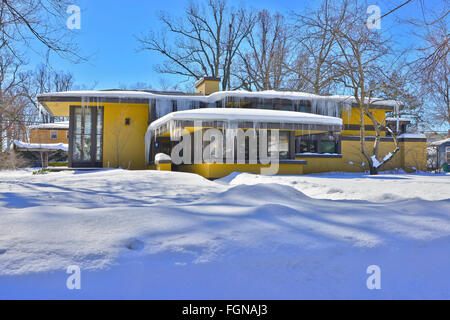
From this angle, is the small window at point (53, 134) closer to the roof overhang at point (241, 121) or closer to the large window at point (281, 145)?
the roof overhang at point (241, 121)

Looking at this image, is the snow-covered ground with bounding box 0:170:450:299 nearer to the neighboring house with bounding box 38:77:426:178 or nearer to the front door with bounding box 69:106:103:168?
the neighboring house with bounding box 38:77:426:178

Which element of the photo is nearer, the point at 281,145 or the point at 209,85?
the point at 281,145

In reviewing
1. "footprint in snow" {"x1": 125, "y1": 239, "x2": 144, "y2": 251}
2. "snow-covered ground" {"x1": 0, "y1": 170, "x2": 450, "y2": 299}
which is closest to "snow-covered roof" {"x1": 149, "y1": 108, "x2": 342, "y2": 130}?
"snow-covered ground" {"x1": 0, "y1": 170, "x2": 450, "y2": 299}

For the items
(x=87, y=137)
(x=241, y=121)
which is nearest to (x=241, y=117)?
(x=241, y=121)

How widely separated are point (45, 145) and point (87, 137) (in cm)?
1392

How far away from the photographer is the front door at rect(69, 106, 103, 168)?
52.6 ft

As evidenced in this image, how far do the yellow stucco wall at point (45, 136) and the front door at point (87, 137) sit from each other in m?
A: 16.3

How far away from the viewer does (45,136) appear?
3119 centimetres

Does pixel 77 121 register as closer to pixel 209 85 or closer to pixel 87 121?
pixel 87 121

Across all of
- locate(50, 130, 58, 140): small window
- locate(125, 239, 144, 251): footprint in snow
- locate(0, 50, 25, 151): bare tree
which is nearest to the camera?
locate(125, 239, 144, 251): footprint in snow

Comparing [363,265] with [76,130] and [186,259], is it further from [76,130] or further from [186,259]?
[76,130]

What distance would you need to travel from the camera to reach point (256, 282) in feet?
8.14
